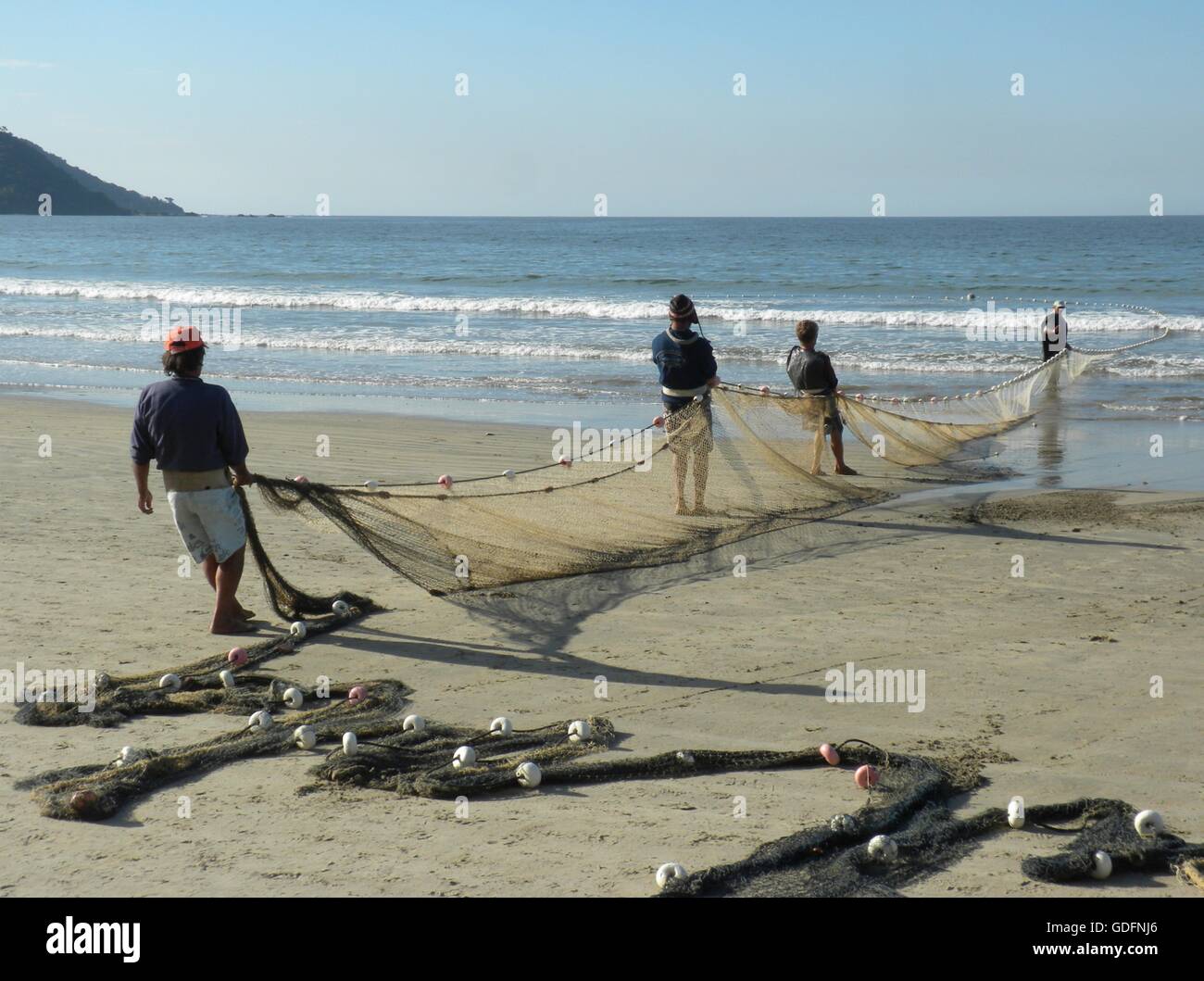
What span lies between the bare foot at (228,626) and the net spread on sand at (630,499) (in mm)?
216

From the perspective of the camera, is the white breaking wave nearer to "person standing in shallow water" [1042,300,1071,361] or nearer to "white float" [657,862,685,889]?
"person standing in shallow water" [1042,300,1071,361]

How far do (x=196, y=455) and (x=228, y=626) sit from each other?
3.12 feet

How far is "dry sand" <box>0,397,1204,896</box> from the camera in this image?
13.6 feet

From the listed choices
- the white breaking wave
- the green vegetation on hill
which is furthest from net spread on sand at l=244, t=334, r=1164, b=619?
the green vegetation on hill

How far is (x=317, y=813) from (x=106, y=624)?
2825mm

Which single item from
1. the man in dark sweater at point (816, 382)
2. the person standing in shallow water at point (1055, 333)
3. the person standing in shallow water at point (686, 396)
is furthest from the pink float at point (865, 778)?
the person standing in shallow water at point (1055, 333)

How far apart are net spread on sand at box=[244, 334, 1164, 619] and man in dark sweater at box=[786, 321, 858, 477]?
3 centimetres

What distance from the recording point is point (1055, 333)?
1581 centimetres

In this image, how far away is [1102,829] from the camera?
4.22 metres

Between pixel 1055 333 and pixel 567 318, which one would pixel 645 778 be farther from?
pixel 567 318

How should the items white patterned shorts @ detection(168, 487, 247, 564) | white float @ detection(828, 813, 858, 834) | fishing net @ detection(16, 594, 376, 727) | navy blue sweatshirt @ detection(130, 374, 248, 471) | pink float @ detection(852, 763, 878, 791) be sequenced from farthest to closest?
white patterned shorts @ detection(168, 487, 247, 564)
navy blue sweatshirt @ detection(130, 374, 248, 471)
fishing net @ detection(16, 594, 376, 727)
pink float @ detection(852, 763, 878, 791)
white float @ detection(828, 813, 858, 834)

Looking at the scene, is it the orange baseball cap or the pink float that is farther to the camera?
the orange baseball cap
